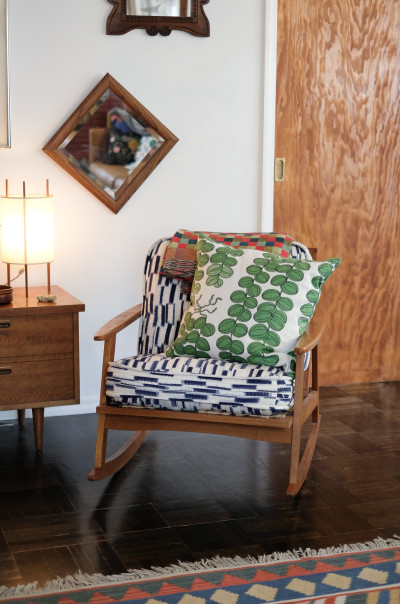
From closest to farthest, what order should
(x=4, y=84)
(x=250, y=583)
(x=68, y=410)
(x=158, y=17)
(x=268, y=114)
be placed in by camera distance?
(x=250, y=583) → (x=4, y=84) → (x=158, y=17) → (x=68, y=410) → (x=268, y=114)

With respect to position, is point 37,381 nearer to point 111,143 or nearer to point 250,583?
point 111,143

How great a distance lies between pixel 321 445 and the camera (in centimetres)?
322

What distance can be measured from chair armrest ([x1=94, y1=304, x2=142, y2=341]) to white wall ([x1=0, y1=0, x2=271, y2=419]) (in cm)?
54

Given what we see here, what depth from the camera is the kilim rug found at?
2102 mm

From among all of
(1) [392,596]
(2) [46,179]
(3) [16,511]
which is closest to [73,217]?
(2) [46,179]

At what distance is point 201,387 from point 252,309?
341mm

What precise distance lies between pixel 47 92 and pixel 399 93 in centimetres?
169

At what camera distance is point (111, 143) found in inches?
139

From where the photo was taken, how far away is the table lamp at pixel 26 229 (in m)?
3.18

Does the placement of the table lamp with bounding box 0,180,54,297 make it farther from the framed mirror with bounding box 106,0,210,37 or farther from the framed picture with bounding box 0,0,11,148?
the framed mirror with bounding box 106,0,210,37

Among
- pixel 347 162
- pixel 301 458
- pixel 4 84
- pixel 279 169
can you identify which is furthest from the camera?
pixel 347 162

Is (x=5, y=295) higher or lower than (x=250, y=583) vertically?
higher

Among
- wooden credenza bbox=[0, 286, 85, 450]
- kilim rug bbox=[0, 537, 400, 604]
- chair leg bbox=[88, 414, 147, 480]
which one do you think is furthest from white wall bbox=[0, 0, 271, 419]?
kilim rug bbox=[0, 537, 400, 604]


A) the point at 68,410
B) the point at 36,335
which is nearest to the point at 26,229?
the point at 36,335
